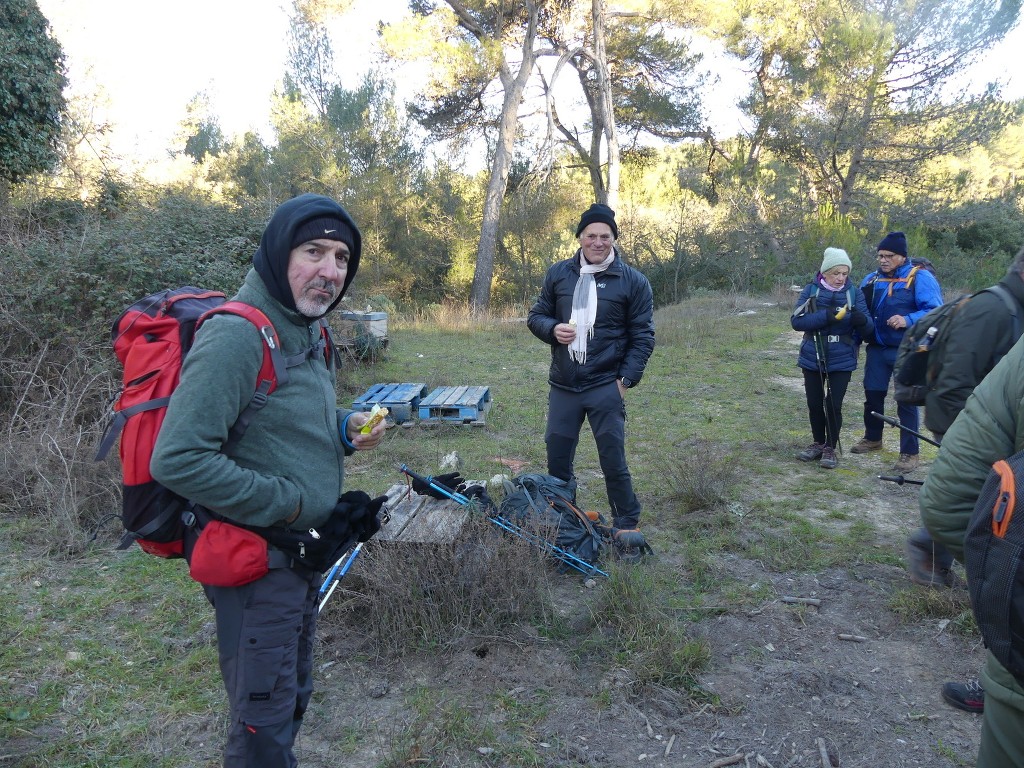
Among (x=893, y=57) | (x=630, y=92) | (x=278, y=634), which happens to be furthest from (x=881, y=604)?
(x=893, y=57)

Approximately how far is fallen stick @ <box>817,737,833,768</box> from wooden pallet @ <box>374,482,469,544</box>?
1818 mm

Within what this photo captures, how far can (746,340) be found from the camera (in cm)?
1303

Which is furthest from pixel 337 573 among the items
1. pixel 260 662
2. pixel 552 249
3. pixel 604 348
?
pixel 552 249

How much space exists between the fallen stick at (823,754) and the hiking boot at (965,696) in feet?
2.13

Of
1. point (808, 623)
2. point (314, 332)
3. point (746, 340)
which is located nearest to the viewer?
point (314, 332)

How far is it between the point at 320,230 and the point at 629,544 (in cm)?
286

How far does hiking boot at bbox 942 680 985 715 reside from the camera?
284 cm

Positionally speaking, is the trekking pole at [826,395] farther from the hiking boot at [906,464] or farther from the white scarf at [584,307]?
the white scarf at [584,307]

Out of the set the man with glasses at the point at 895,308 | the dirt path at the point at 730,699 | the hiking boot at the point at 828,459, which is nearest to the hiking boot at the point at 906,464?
the man with glasses at the point at 895,308

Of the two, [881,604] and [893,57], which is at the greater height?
[893,57]

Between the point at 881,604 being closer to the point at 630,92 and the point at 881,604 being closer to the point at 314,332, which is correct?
the point at 314,332

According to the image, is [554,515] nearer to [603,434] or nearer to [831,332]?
[603,434]

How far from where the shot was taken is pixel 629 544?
4125 mm

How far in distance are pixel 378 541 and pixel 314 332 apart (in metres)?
1.78
